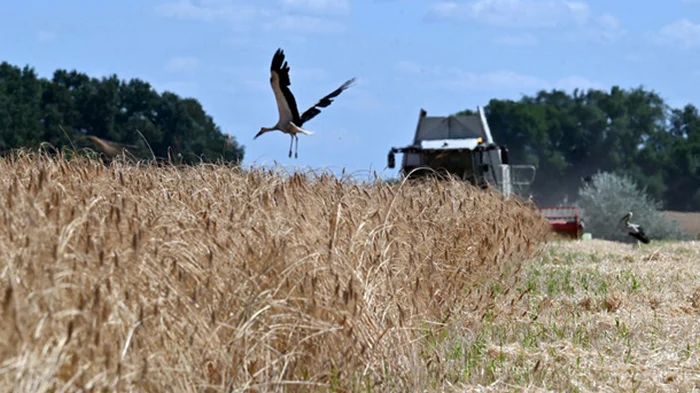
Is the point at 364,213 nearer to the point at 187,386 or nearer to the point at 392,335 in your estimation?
the point at 392,335

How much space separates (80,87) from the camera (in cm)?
5791

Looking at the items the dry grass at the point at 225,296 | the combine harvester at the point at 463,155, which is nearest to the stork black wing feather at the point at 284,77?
the combine harvester at the point at 463,155

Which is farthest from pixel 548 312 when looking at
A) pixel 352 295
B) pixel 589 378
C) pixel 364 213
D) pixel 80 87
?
pixel 80 87

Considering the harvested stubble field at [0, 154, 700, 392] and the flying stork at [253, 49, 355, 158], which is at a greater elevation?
the flying stork at [253, 49, 355, 158]

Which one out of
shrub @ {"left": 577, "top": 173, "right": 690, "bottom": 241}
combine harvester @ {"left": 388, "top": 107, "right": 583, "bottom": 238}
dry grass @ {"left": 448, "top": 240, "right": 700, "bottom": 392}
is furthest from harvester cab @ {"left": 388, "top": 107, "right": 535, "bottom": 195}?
shrub @ {"left": 577, "top": 173, "right": 690, "bottom": 241}

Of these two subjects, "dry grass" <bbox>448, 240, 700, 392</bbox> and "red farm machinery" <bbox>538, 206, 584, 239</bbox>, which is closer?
"dry grass" <bbox>448, 240, 700, 392</bbox>

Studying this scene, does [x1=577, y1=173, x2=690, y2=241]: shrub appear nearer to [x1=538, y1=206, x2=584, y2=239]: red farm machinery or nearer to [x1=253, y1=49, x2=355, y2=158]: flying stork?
[x1=538, y1=206, x2=584, y2=239]: red farm machinery

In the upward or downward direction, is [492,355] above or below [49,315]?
below

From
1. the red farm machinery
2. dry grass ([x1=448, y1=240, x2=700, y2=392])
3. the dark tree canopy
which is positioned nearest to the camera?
dry grass ([x1=448, y1=240, x2=700, y2=392])

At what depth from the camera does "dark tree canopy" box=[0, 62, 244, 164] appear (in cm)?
5453

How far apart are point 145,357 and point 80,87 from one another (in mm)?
54453

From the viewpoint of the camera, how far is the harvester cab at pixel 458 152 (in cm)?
2367

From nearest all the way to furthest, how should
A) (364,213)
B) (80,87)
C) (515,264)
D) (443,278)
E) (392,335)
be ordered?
(392,335), (364,213), (443,278), (515,264), (80,87)

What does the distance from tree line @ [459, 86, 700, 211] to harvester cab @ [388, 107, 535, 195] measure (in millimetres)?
36750
